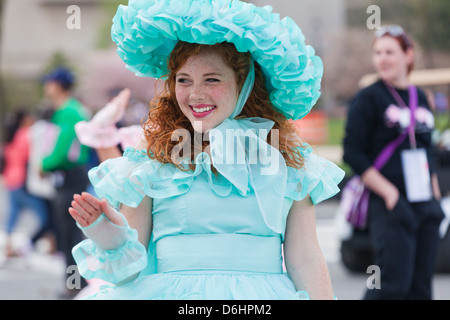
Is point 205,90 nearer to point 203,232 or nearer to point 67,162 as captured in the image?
point 203,232

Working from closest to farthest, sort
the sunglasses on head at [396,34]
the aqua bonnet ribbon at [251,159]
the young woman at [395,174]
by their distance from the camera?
the aqua bonnet ribbon at [251,159] < the young woman at [395,174] < the sunglasses on head at [396,34]

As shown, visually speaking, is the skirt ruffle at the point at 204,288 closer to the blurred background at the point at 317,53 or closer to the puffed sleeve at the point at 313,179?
the puffed sleeve at the point at 313,179

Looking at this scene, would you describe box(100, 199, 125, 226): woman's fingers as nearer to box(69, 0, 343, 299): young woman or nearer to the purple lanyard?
box(69, 0, 343, 299): young woman

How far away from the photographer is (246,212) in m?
2.48

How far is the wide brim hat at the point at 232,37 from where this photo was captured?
2420mm

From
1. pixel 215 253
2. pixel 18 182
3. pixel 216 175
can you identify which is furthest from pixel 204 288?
pixel 18 182

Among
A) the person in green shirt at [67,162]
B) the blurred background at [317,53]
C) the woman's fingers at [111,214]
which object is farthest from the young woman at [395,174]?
the person in green shirt at [67,162]

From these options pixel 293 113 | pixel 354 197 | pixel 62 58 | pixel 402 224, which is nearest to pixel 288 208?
pixel 293 113

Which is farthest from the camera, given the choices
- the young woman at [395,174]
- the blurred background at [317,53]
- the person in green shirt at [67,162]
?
the blurred background at [317,53]

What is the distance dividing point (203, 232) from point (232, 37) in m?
0.61

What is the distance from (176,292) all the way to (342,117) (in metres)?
19.7

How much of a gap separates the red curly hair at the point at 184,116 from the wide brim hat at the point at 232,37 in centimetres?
3

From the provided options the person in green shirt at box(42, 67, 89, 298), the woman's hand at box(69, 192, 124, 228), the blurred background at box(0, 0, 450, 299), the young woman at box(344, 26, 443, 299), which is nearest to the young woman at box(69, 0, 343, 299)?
the woman's hand at box(69, 192, 124, 228)
